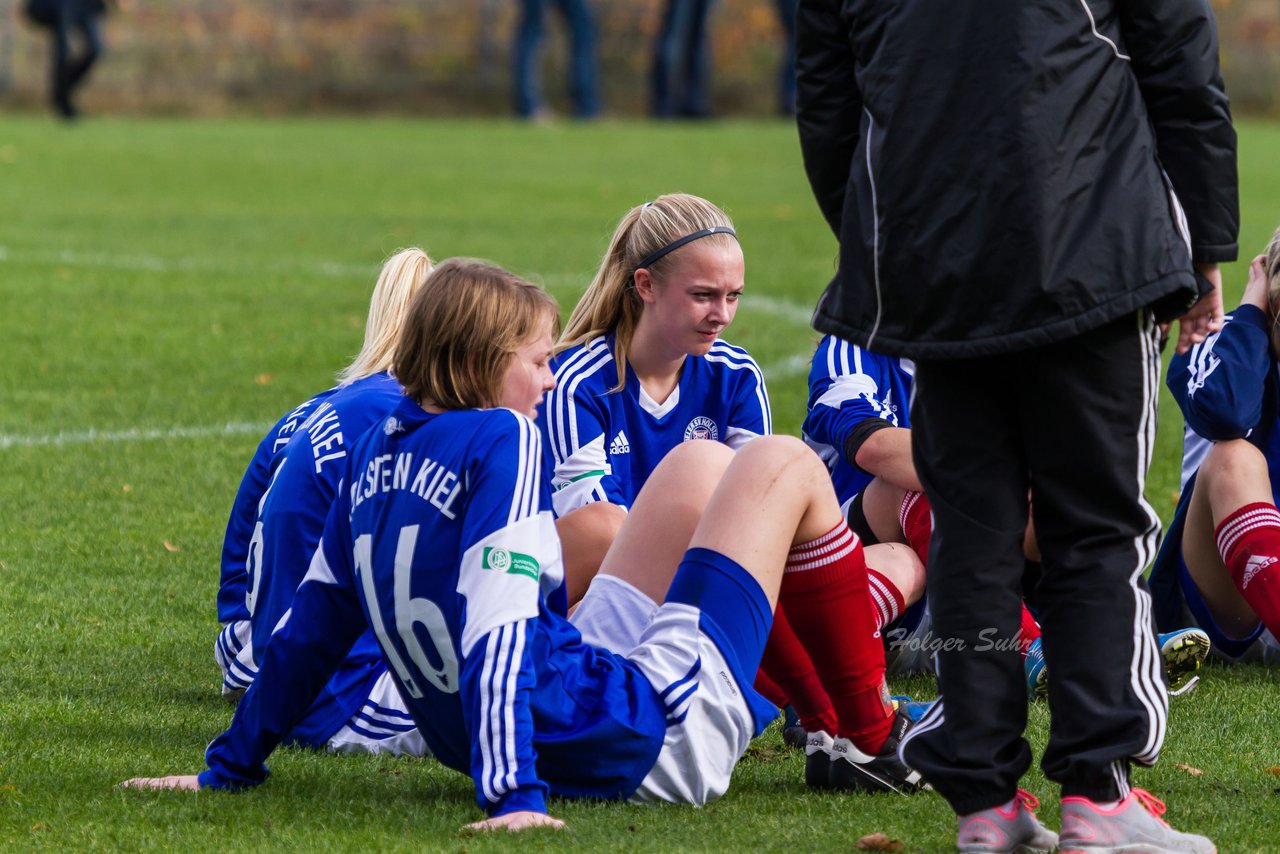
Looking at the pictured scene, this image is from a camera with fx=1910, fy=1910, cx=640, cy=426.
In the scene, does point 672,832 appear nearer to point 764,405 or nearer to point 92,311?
point 764,405

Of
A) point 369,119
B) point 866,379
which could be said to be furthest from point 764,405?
point 369,119

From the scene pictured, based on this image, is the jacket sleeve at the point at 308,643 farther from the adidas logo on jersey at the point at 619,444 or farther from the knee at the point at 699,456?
the adidas logo on jersey at the point at 619,444

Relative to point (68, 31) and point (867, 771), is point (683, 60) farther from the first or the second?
point (867, 771)

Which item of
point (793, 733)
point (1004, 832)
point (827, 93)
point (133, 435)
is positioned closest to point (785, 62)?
point (133, 435)

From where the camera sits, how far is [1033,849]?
3.06 meters

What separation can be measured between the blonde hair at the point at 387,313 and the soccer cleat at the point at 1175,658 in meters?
1.58

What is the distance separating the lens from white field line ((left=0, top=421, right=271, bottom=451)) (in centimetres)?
701

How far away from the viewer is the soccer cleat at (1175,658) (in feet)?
13.9

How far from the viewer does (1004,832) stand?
3021 millimetres

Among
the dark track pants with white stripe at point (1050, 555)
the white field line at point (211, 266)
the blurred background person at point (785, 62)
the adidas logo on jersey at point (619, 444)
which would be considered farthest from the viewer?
the blurred background person at point (785, 62)

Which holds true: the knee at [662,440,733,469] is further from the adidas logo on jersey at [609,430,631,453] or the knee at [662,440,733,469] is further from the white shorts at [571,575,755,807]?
the adidas logo on jersey at [609,430,631,453]

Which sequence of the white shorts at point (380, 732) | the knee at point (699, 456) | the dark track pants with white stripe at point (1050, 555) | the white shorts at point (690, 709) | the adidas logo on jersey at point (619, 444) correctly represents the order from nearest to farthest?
the dark track pants with white stripe at point (1050, 555)
the white shorts at point (690, 709)
the knee at point (699, 456)
the white shorts at point (380, 732)
the adidas logo on jersey at point (619, 444)

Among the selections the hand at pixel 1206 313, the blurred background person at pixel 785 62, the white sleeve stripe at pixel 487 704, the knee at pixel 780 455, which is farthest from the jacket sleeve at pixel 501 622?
the blurred background person at pixel 785 62

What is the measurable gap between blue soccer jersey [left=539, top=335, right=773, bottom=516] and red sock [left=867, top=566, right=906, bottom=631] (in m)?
0.45
